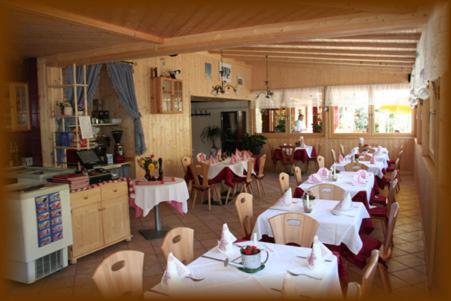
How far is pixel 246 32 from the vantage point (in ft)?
A: 14.6

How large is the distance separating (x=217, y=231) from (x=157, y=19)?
3199 mm

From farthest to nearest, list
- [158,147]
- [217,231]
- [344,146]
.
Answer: [344,146] < [158,147] < [217,231]

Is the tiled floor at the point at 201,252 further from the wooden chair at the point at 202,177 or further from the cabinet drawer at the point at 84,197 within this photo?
the cabinet drawer at the point at 84,197

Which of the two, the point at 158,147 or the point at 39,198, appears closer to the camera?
the point at 39,198

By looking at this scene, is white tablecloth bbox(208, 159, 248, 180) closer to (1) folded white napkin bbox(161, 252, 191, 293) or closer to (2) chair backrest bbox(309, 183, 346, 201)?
(2) chair backrest bbox(309, 183, 346, 201)

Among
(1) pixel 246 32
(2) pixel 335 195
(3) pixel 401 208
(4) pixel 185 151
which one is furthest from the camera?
(4) pixel 185 151

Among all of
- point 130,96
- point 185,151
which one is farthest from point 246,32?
point 185,151

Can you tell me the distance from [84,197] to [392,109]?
909 centimetres

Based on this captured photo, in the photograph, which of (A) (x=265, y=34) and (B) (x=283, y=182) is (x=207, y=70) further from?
(A) (x=265, y=34)

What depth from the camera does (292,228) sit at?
3455 mm

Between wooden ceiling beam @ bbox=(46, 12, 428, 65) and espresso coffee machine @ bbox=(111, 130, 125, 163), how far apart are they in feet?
6.90

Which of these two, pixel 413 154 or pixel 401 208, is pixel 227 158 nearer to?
pixel 401 208

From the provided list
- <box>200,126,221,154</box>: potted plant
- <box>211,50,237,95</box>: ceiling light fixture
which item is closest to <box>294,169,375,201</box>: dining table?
<box>211,50,237,95</box>: ceiling light fixture

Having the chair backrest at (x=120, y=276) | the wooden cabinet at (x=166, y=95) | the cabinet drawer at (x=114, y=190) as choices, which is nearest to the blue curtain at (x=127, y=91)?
the wooden cabinet at (x=166, y=95)
